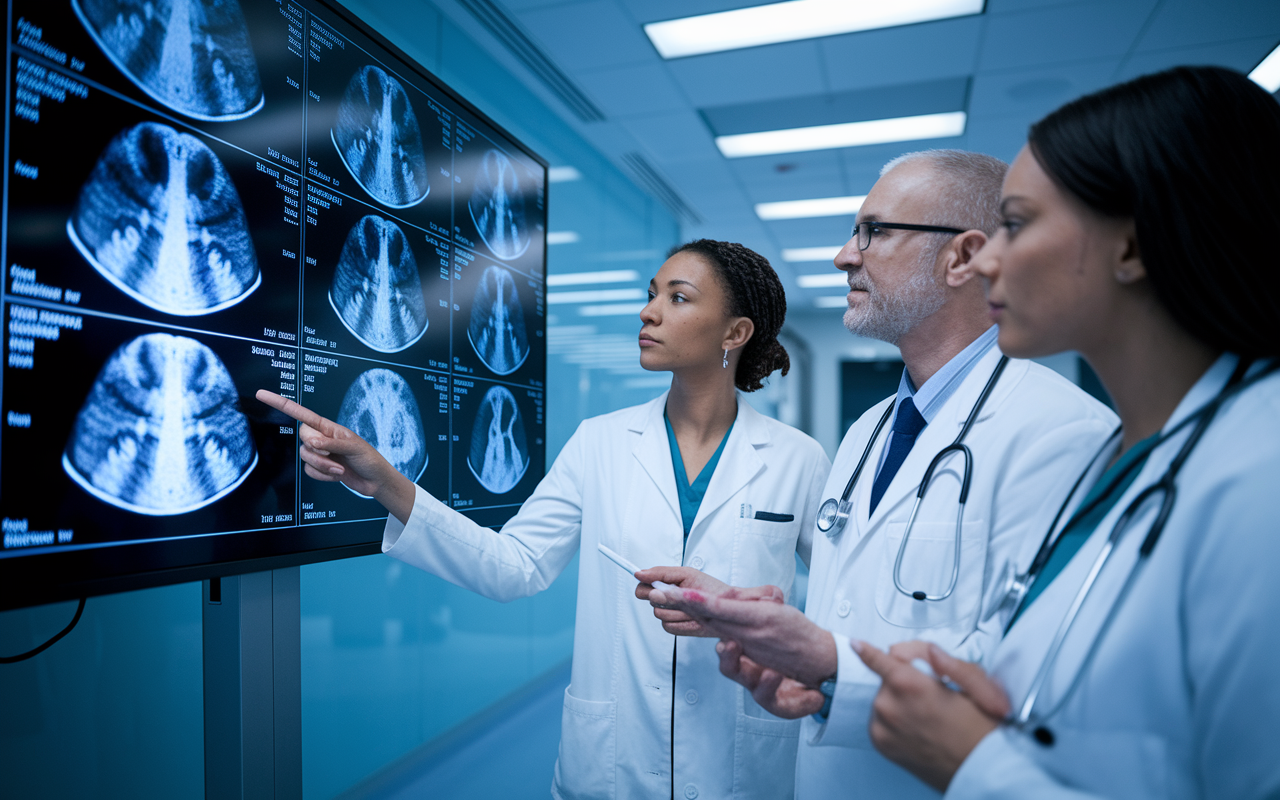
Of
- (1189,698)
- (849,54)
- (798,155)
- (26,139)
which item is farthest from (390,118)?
(798,155)

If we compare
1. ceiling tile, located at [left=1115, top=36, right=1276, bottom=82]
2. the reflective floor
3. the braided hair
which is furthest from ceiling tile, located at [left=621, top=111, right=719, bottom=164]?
the reflective floor

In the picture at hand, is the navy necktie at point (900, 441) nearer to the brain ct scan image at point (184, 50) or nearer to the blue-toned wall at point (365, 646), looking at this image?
the brain ct scan image at point (184, 50)

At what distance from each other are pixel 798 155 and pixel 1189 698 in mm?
3744

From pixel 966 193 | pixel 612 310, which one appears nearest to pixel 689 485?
pixel 966 193

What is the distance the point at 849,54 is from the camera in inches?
112

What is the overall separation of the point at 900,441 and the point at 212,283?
3.47 ft

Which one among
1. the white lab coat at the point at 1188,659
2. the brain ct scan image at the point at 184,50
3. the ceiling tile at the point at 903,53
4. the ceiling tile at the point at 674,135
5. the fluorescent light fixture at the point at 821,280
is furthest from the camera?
the fluorescent light fixture at the point at 821,280

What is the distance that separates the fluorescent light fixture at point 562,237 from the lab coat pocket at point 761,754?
8.14 ft

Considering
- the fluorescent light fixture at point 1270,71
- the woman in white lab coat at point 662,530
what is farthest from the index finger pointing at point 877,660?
the fluorescent light fixture at point 1270,71

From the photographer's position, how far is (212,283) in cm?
98

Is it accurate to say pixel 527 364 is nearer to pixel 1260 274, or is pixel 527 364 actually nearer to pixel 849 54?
pixel 1260 274

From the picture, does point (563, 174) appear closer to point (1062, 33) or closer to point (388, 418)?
point (1062, 33)

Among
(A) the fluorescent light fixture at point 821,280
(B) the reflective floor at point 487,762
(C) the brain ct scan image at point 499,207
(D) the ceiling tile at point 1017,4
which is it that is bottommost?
(B) the reflective floor at point 487,762

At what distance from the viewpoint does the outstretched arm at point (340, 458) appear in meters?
1.04
